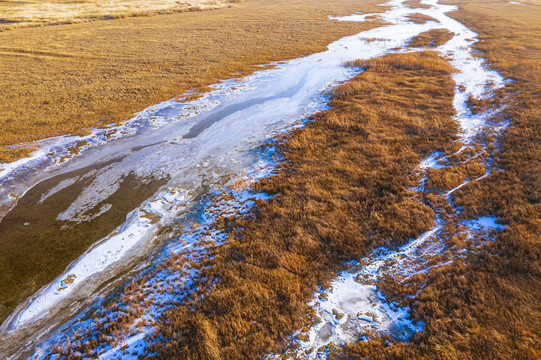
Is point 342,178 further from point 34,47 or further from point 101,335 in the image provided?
point 34,47

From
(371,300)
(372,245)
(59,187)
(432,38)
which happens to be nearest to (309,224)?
(372,245)

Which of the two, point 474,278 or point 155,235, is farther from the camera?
point 155,235

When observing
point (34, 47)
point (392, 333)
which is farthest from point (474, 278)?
point (34, 47)

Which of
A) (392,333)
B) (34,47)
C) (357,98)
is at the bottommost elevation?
(392,333)

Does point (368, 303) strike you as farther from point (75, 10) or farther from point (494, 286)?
point (75, 10)

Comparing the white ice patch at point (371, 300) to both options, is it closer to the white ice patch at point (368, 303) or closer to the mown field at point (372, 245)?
the white ice patch at point (368, 303)

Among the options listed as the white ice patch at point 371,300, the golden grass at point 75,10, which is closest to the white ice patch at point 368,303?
the white ice patch at point 371,300
